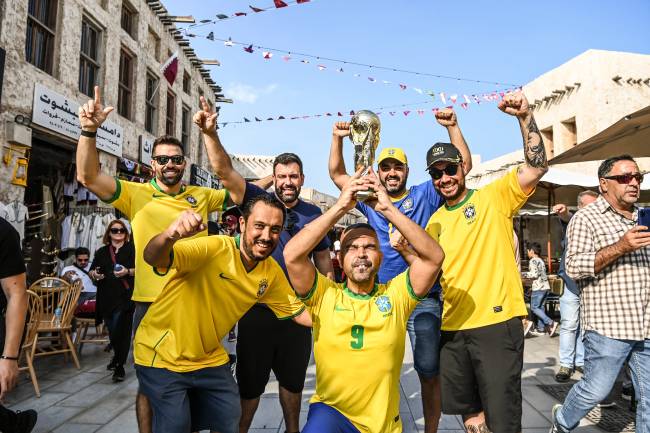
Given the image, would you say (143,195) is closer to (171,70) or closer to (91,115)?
(91,115)

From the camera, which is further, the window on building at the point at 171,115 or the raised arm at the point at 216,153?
the window on building at the point at 171,115

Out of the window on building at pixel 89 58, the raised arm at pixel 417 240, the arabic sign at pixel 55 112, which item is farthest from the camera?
the window on building at pixel 89 58

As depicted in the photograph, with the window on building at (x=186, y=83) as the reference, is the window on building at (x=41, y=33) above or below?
below

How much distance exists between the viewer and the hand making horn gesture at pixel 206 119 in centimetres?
273

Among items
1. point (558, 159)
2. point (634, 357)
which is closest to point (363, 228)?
point (634, 357)

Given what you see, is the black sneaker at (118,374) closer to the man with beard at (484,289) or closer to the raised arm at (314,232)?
the raised arm at (314,232)

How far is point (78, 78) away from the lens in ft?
32.7

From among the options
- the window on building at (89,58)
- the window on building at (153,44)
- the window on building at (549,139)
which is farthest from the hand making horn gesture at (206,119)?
the window on building at (549,139)

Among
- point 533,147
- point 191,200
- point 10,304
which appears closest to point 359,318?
point 533,147

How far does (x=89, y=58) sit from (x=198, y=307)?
10.6 metres

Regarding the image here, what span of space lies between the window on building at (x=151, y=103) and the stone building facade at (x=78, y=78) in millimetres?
32

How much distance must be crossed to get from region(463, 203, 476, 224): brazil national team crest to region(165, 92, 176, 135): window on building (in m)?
15.1

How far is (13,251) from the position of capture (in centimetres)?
236

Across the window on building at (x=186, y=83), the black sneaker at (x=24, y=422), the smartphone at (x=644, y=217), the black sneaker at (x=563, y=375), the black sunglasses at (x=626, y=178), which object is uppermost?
the window on building at (x=186, y=83)
